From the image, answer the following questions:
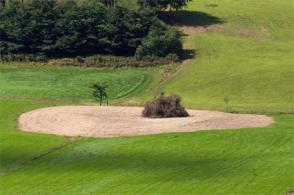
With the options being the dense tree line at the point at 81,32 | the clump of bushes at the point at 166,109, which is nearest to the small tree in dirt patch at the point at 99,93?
the clump of bushes at the point at 166,109

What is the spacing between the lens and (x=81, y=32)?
123688 mm

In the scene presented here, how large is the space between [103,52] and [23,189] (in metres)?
79.9

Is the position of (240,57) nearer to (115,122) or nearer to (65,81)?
(65,81)

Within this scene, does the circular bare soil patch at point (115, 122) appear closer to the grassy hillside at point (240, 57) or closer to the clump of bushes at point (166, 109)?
the clump of bushes at point (166, 109)

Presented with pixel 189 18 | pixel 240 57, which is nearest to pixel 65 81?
pixel 240 57

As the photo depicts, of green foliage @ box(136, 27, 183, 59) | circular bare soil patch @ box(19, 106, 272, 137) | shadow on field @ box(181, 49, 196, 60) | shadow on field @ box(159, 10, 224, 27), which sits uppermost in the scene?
shadow on field @ box(159, 10, 224, 27)

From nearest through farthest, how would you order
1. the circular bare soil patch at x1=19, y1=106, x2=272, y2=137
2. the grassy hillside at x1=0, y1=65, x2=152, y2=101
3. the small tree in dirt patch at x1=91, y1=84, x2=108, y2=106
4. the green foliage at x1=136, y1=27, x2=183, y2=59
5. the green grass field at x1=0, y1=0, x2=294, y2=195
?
the green grass field at x1=0, y1=0, x2=294, y2=195 < the circular bare soil patch at x1=19, y1=106, x2=272, y2=137 < the small tree in dirt patch at x1=91, y1=84, x2=108, y2=106 < the grassy hillside at x1=0, y1=65, x2=152, y2=101 < the green foliage at x1=136, y1=27, x2=183, y2=59

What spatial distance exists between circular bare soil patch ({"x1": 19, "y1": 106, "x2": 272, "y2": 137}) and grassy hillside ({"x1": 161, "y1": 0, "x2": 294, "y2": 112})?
11314 mm

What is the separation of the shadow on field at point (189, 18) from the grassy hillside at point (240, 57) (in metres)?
0.21

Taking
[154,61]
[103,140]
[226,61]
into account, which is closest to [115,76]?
[154,61]

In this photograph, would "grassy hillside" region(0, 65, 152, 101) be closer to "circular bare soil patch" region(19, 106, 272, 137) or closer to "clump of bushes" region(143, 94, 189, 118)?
"circular bare soil patch" region(19, 106, 272, 137)

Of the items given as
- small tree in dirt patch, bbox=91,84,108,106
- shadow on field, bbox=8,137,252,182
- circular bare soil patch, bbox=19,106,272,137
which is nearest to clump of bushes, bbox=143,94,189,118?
circular bare soil patch, bbox=19,106,272,137

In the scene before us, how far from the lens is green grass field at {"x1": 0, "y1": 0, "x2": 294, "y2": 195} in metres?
45.2

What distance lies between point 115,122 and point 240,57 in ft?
177
